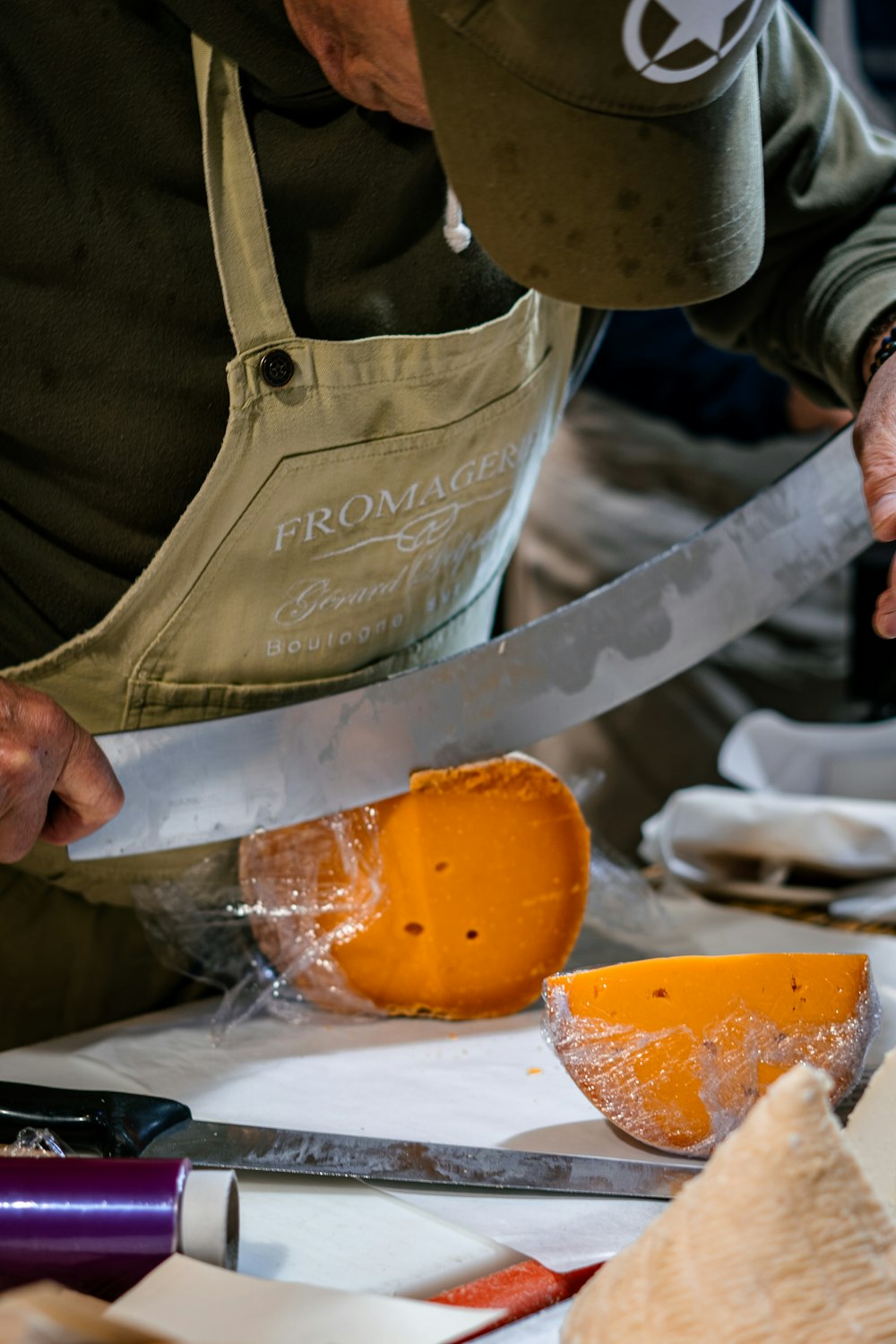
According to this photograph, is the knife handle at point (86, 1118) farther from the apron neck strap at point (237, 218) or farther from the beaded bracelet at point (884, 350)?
the beaded bracelet at point (884, 350)

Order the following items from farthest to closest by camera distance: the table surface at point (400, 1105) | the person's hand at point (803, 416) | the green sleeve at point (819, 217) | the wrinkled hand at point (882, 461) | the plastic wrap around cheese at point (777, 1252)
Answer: the person's hand at point (803, 416)
the green sleeve at point (819, 217)
the wrinkled hand at point (882, 461)
the table surface at point (400, 1105)
the plastic wrap around cheese at point (777, 1252)

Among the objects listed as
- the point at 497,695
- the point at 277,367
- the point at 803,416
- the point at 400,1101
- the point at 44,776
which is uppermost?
the point at 277,367

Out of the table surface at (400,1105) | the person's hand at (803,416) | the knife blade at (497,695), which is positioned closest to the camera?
the table surface at (400,1105)

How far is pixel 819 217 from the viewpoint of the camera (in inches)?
36.1

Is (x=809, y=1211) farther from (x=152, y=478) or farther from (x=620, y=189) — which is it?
(x=152, y=478)

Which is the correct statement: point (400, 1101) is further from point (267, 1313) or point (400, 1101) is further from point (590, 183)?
point (590, 183)

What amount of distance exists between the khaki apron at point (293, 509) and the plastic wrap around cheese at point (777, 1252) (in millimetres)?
456

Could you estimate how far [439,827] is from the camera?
804mm

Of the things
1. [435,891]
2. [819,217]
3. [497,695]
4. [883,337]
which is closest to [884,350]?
[883,337]

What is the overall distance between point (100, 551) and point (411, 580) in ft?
0.67

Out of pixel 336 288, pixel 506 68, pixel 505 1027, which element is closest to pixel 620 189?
pixel 506 68

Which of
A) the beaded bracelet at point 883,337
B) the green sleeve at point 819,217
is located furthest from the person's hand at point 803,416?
the beaded bracelet at point 883,337

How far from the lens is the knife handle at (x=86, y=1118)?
58 centimetres

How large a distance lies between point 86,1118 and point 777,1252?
329 mm
